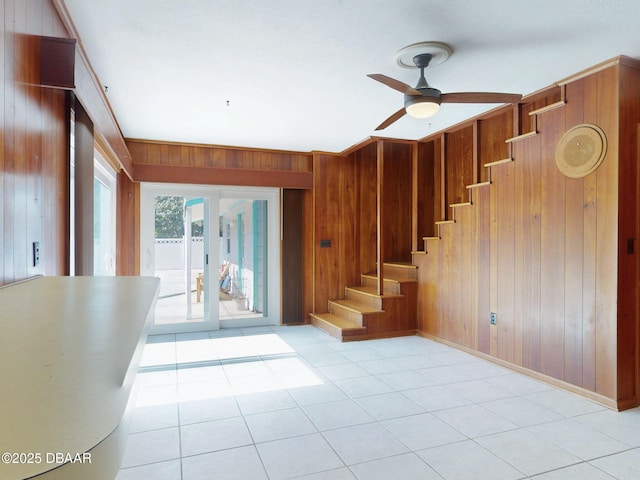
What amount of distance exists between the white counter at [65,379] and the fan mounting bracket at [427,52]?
2383 mm

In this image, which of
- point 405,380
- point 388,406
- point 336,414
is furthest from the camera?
point 405,380

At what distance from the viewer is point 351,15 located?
2301mm

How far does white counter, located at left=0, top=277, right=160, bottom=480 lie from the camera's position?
362 mm

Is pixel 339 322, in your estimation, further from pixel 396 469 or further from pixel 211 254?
pixel 396 469

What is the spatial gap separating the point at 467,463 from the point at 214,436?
60.1 inches

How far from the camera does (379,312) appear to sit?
5.04 m

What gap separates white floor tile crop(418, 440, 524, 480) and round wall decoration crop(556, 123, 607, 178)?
87.4 inches

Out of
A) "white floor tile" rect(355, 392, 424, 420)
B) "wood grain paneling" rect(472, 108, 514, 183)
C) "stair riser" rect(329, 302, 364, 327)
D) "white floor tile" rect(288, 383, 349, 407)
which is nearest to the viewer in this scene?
"white floor tile" rect(355, 392, 424, 420)

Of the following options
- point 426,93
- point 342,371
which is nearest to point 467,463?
point 342,371

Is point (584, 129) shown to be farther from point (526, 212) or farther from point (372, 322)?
point (372, 322)

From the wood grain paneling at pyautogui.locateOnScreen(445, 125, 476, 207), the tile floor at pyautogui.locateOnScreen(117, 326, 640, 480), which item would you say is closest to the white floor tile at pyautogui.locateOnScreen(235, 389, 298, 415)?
the tile floor at pyautogui.locateOnScreen(117, 326, 640, 480)

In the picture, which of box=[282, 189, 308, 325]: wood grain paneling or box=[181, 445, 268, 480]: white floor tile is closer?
box=[181, 445, 268, 480]: white floor tile

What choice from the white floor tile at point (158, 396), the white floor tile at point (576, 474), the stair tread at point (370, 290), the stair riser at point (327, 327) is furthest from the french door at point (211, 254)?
the white floor tile at point (576, 474)

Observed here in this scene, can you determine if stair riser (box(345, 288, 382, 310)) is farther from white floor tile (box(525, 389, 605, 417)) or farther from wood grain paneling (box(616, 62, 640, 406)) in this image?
wood grain paneling (box(616, 62, 640, 406))
